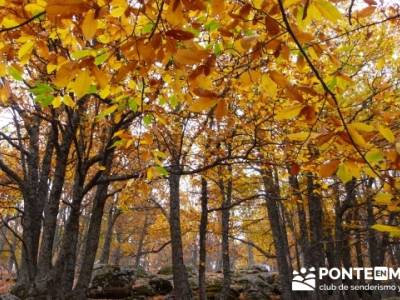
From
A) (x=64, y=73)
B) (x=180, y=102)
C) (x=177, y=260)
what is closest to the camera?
(x=64, y=73)

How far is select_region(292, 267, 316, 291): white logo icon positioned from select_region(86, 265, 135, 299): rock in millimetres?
6311

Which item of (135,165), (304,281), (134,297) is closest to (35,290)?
(135,165)

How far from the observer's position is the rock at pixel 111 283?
14.7 m

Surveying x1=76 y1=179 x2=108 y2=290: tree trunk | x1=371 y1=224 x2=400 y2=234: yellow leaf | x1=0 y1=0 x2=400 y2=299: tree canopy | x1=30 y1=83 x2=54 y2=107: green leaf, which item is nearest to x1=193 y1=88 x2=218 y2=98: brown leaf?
x1=0 y1=0 x2=400 y2=299: tree canopy

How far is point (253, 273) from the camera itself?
1838 centimetres

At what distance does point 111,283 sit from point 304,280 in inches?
292

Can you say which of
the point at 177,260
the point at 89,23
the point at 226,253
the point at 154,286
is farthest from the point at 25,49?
the point at 154,286

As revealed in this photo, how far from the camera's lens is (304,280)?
1232cm

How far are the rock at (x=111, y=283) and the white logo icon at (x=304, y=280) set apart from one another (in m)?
6.31

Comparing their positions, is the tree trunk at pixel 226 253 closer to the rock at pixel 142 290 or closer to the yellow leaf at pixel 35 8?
the rock at pixel 142 290

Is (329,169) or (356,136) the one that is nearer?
(356,136)

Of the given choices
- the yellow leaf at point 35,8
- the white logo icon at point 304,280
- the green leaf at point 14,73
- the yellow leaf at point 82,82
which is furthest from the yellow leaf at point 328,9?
the white logo icon at point 304,280

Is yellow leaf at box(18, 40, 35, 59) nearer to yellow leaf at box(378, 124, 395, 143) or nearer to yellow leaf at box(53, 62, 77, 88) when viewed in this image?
yellow leaf at box(53, 62, 77, 88)

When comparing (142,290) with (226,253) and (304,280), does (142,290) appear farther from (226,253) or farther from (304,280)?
(304,280)
